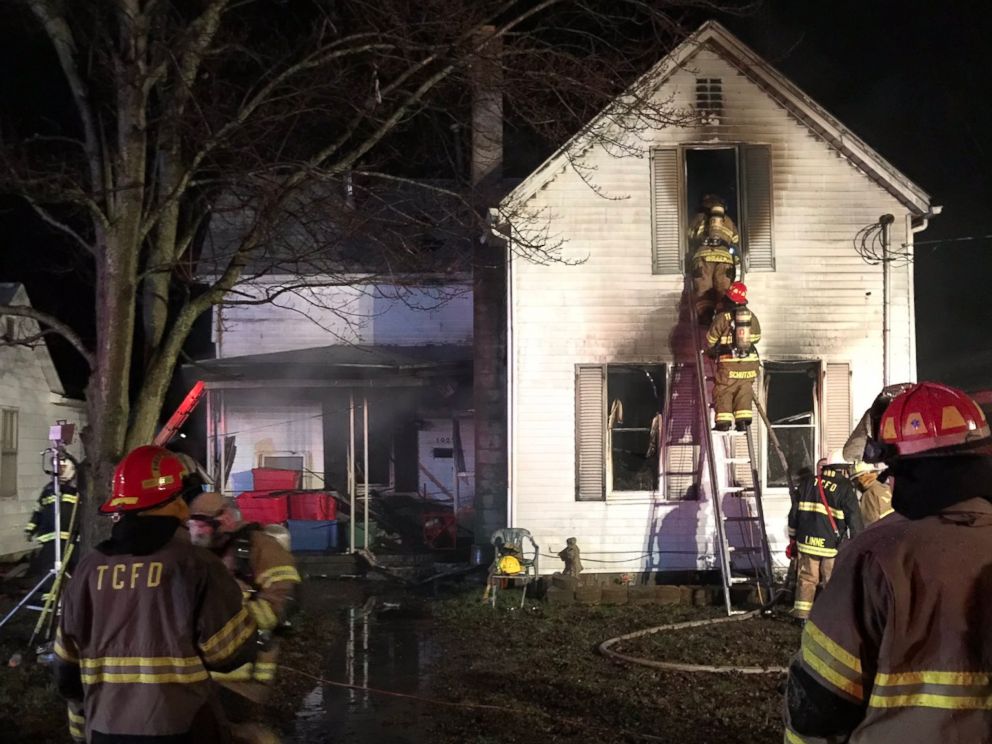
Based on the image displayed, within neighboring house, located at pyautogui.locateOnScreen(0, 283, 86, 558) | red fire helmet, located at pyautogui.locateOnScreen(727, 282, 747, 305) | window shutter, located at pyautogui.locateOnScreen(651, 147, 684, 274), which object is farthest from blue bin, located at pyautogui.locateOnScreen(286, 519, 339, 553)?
red fire helmet, located at pyautogui.locateOnScreen(727, 282, 747, 305)

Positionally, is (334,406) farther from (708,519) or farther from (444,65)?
(444,65)

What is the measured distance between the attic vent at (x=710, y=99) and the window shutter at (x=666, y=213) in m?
0.59

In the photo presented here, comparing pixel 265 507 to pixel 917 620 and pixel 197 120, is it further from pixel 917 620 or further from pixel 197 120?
pixel 917 620

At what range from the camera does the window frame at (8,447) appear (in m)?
14.7

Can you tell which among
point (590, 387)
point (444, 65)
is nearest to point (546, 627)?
point (590, 387)

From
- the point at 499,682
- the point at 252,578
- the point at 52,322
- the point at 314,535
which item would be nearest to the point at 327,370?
the point at 314,535

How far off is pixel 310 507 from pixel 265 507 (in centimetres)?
68

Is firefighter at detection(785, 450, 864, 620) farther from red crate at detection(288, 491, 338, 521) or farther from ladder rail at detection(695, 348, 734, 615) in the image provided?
red crate at detection(288, 491, 338, 521)

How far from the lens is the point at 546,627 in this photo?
9.30 m

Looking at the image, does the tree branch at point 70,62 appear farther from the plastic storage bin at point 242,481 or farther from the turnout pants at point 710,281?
the plastic storage bin at point 242,481

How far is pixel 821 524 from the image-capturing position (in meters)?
9.21

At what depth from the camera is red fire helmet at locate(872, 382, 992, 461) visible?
231cm

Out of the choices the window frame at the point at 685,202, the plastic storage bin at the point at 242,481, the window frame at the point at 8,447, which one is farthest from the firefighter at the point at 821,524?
the window frame at the point at 8,447

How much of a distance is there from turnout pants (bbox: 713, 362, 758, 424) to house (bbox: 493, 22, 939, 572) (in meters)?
0.98
